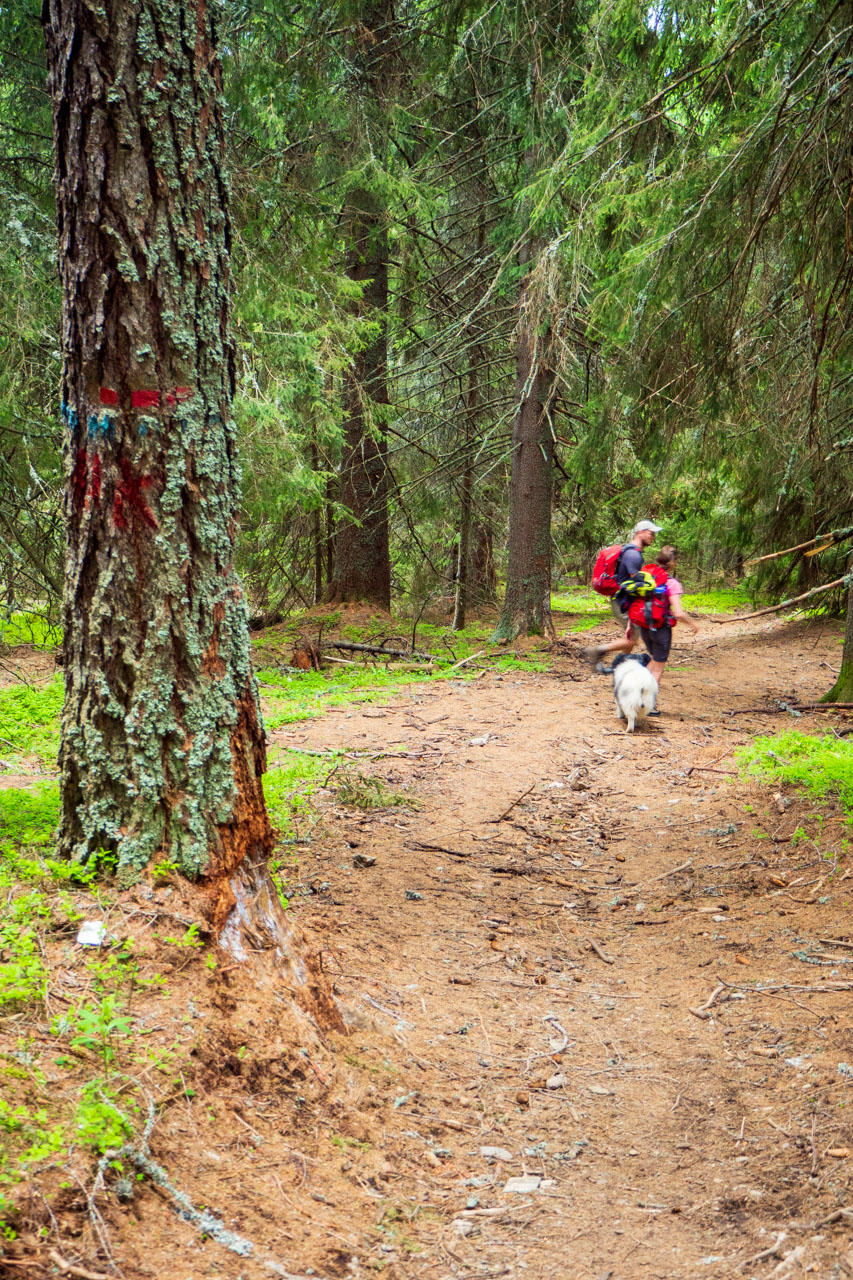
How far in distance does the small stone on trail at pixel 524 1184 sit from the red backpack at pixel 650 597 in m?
7.18

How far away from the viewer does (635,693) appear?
8680 millimetres

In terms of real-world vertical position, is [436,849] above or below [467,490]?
below

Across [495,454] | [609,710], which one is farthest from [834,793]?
[495,454]

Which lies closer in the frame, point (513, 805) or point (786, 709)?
point (513, 805)

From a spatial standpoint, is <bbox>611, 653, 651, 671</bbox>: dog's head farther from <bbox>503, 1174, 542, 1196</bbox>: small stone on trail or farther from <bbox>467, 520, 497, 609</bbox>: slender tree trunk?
<bbox>467, 520, 497, 609</bbox>: slender tree trunk

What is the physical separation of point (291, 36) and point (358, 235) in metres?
4.98

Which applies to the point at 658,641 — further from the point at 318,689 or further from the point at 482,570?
the point at 482,570

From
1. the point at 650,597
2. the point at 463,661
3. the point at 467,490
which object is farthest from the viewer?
the point at 467,490

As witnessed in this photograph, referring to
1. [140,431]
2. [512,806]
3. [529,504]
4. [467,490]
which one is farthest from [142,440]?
[467,490]

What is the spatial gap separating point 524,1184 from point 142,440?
2805mm

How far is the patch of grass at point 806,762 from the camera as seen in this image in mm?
6086

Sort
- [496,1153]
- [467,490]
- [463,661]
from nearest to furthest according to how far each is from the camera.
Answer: [496,1153] → [463,661] → [467,490]

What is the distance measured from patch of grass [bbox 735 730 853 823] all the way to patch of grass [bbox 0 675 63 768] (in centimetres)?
536

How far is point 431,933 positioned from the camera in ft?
15.1
